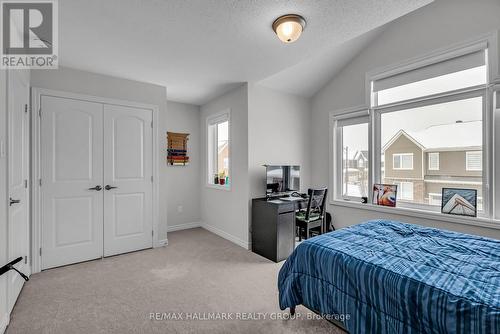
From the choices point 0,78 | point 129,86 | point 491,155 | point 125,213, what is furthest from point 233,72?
point 491,155

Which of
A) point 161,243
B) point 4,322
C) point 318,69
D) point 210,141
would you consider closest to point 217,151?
point 210,141

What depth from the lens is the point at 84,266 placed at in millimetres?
2963

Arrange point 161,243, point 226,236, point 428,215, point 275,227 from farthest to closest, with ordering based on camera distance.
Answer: point 226,236, point 161,243, point 275,227, point 428,215

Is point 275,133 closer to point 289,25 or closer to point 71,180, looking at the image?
point 289,25

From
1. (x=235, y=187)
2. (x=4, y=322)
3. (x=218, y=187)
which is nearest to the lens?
(x=4, y=322)

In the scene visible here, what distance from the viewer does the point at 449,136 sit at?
2906 mm

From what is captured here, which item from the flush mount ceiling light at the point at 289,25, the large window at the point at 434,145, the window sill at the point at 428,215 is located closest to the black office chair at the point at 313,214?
the window sill at the point at 428,215

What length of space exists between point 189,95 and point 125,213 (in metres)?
2.24

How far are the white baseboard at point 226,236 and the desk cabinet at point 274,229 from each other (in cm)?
20

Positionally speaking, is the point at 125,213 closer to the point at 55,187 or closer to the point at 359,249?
the point at 55,187

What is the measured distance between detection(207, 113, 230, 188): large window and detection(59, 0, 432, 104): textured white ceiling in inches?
45.8

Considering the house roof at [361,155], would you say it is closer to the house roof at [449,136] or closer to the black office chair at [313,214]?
the house roof at [449,136]

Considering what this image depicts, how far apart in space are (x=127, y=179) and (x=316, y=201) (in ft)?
8.95

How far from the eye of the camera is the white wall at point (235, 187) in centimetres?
366
